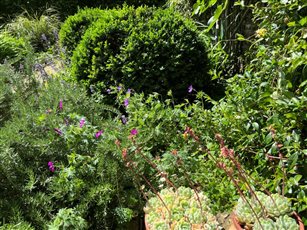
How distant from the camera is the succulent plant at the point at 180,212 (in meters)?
2.03

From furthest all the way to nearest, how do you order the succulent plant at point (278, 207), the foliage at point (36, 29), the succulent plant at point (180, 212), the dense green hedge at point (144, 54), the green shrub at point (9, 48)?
the foliage at point (36, 29) → the green shrub at point (9, 48) → the dense green hedge at point (144, 54) → the succulent plant at point (180, 212) → the succulent plant at point (278, 207)

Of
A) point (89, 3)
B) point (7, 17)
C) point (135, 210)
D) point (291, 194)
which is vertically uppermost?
point (291, 194)

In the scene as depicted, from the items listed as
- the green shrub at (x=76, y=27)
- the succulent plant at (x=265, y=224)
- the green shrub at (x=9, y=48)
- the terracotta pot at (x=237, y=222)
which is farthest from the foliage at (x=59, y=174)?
the green shrub at (x=9, y=48)

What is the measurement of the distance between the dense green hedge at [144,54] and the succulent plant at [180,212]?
1576 mm

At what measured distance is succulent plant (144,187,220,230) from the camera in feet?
6.66

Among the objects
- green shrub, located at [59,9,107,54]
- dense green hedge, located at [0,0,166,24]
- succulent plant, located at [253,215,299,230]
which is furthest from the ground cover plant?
dense green hedge, located at [0,0,166,24]

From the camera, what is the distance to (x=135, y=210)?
7.89 ft

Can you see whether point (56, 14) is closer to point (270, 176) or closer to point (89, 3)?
point (89, 3)

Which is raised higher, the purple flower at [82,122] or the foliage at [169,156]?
the purple flower at [82,122]

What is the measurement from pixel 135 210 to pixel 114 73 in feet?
5.33

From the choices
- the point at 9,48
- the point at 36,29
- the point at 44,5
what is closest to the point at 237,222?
the point at 9,48

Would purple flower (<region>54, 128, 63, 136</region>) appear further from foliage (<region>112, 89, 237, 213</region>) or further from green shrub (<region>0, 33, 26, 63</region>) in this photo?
green shrub (<region>0, 33, 26, 63</region>)

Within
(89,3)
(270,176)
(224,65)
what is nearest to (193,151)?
(270,176)

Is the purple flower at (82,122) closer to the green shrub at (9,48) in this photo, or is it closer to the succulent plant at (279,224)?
the succulent plant at (279,224)
